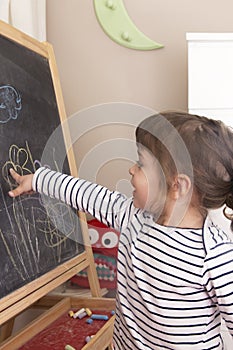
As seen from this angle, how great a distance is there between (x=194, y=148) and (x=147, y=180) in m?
0.11

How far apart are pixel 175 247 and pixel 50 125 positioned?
78 centimetres

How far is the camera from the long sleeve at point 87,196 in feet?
3.77

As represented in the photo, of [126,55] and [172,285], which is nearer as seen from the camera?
[172,285]

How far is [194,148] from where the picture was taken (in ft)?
3.29

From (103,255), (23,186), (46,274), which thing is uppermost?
(23,186)

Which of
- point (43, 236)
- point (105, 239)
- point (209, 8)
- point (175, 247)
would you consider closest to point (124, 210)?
point (175, 247)

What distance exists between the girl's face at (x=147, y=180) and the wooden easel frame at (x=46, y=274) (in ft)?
1.48

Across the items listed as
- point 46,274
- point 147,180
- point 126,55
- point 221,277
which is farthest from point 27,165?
point 126,55

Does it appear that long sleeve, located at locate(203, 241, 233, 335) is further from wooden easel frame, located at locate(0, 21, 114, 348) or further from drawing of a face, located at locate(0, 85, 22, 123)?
drawing of a face, located at locate(0, 85, 22, 123)

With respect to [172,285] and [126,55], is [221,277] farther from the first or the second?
[126,55]

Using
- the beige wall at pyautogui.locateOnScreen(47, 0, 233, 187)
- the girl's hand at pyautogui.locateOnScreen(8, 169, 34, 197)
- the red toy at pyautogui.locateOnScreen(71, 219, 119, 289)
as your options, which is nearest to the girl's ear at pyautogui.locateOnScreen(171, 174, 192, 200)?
the girl's hand at pyautogui.locateOnScreen(8, 169, 34, 197)

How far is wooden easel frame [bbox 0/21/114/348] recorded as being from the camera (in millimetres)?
1277

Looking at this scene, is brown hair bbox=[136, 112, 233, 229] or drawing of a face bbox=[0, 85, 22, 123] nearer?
brown hair bbox=[136, 112, 233, 229]

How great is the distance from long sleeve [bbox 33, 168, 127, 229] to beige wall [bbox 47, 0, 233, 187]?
992 millimetres
